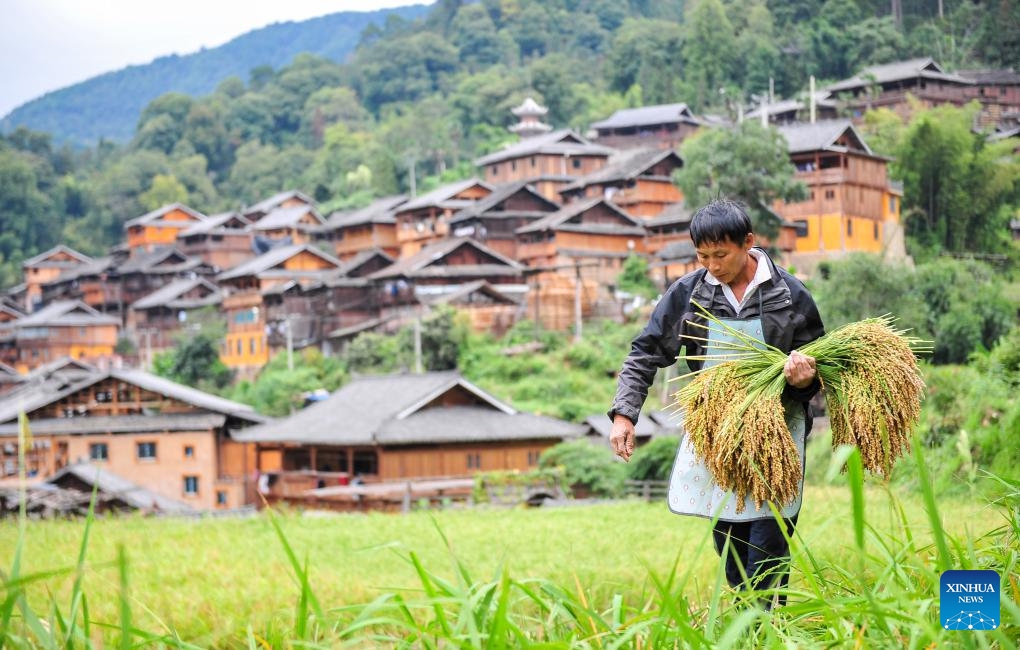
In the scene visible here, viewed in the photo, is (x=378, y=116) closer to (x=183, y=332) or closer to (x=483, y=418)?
(x=183, y=332)

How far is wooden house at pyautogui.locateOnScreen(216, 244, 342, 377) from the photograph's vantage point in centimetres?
4403

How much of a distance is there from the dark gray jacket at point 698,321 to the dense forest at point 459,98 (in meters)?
31.1

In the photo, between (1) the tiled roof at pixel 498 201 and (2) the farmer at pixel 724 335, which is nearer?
(2) the farmer at pixel 724 335

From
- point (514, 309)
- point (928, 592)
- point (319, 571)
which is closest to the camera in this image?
point (928, 592)

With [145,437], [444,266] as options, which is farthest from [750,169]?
[145,437]

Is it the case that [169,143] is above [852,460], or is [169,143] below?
above

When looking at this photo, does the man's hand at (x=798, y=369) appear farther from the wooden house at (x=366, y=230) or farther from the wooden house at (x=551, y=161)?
the wooden house at (x=366, y=230)

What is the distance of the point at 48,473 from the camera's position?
97.0 ft

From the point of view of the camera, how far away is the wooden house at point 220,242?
54719 mm

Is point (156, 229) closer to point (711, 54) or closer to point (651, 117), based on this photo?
point (651, 117)

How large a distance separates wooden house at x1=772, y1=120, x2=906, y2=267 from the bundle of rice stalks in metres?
33.1

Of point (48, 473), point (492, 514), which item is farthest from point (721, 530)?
point (48, 473)

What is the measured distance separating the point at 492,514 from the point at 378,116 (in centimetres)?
8172

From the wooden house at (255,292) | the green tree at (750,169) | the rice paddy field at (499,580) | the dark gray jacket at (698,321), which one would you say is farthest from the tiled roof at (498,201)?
the dark gray jacket at (698,321)
